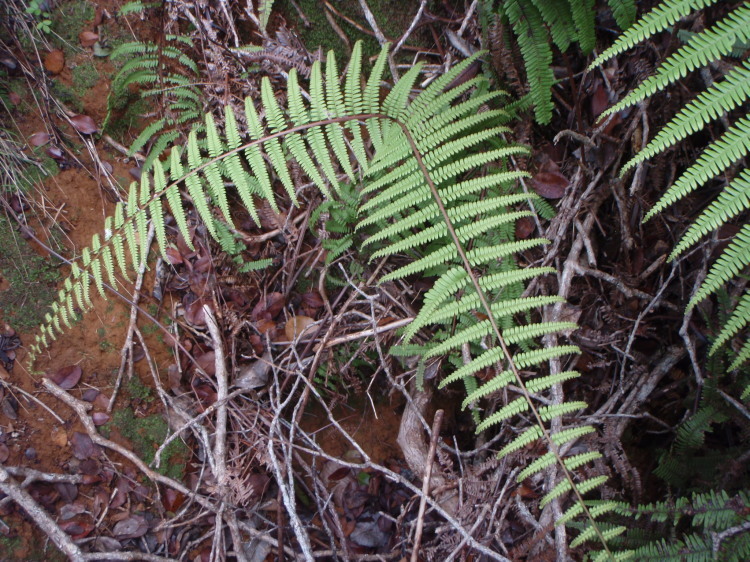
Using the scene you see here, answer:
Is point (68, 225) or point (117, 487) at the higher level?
point (68, 225)

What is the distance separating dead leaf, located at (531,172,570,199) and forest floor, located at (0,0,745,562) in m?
0.02

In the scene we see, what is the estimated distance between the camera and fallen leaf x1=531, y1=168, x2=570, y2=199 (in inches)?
106

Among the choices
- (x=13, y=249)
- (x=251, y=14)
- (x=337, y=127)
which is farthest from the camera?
(x=251, y=14)

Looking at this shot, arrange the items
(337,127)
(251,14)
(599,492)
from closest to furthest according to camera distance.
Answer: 1. (337,127)
2. (599,492)
3. (251,14)

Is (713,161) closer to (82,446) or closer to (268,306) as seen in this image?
(268,306)

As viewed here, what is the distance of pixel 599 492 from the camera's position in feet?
8.59

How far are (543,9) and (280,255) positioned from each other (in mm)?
1930

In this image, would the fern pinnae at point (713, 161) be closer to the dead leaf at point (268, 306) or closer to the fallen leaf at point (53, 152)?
the dead leaf at point (268, 306)

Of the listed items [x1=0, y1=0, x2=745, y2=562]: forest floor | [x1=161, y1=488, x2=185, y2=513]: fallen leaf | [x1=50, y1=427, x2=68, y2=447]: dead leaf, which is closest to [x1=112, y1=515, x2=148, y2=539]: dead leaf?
[x1=0, y1=0, x2=745, y2=562]: forest floor

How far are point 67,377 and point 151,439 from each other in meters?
0.58

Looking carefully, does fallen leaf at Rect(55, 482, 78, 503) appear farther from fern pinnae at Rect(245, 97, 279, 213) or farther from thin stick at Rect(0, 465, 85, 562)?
fern pinnae at Rect(245, 97, 279, 213)

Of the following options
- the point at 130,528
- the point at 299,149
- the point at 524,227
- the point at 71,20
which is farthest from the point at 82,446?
the point at 524,227

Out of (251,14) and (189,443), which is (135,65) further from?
(189,443)

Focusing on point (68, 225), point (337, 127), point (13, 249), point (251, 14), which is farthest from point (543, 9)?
point (13, 249)
